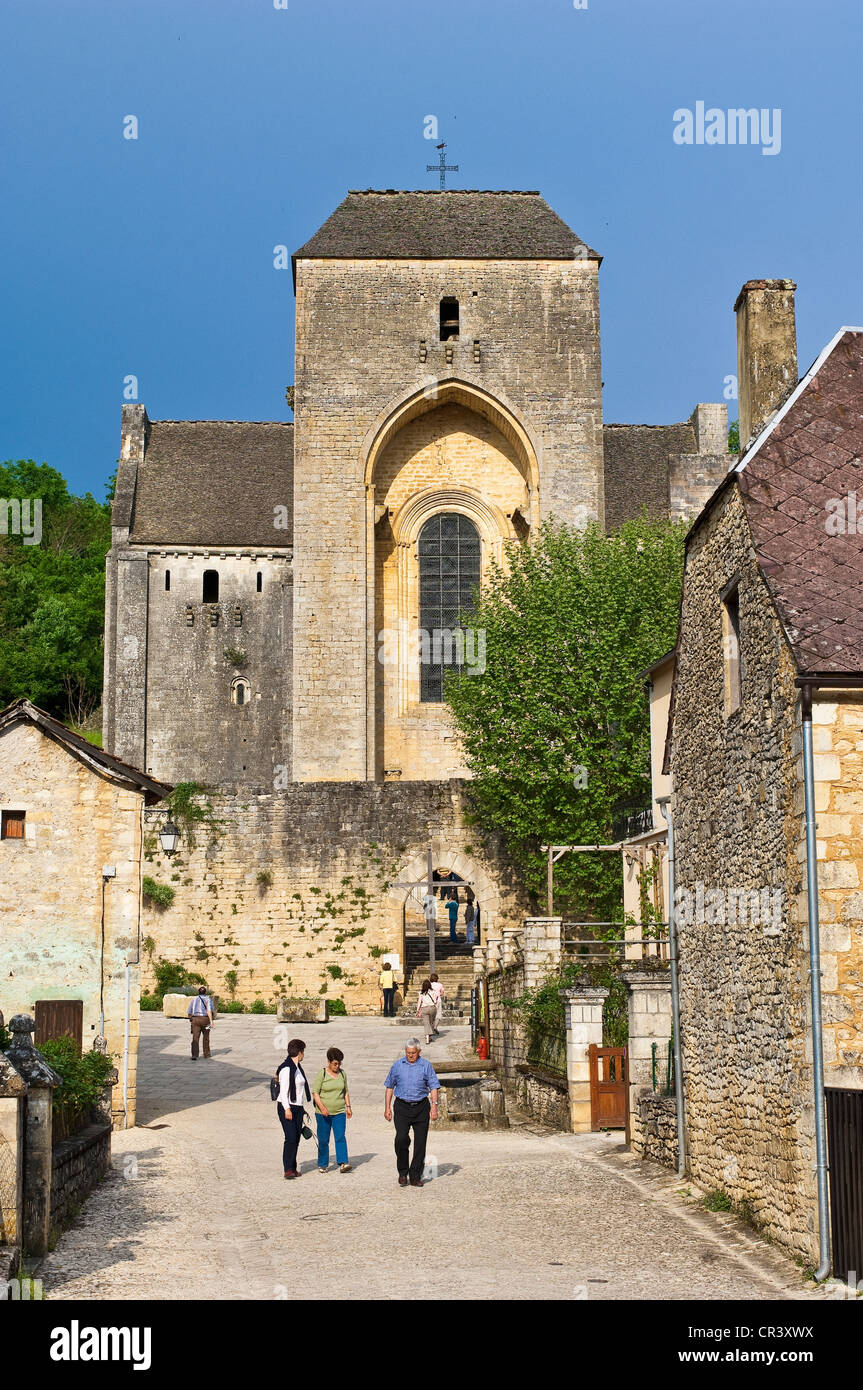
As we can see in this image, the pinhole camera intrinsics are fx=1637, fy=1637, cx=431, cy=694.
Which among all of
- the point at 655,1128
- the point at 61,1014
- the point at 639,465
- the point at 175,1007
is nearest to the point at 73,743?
the point at 61,1014

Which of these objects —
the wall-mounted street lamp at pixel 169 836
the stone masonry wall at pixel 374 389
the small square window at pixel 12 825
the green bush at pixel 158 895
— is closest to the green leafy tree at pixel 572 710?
the wall-mounted street lamp at pixel 169 836

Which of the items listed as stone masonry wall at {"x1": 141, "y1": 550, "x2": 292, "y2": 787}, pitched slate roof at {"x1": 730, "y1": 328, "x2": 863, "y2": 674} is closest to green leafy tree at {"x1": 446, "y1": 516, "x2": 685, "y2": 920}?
stone masonry wall at {"x1": 141, "y1": 550, "x2": 292, "y2": 787}

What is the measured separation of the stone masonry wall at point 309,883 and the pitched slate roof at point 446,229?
12.2 meters

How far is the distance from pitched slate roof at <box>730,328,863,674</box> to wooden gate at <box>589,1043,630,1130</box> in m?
6.92

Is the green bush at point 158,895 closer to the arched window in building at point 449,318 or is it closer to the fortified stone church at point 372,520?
the fortified stone church at point 372,520

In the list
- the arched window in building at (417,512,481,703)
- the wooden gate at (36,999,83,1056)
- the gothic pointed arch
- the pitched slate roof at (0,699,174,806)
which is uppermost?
the gothic pointed arch

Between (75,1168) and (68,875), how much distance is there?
229 inches

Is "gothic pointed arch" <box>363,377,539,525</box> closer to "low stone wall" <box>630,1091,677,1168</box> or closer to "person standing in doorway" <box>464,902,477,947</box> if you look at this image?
"person standing in doorway" <box>464,902,477,947</box>

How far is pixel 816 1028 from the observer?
862 cm

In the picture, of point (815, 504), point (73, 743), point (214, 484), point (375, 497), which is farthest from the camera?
point (214, 484)

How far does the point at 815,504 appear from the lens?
10.0 meters

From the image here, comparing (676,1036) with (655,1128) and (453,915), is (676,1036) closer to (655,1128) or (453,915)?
(655,1128)

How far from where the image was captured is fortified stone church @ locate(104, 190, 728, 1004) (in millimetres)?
32375
